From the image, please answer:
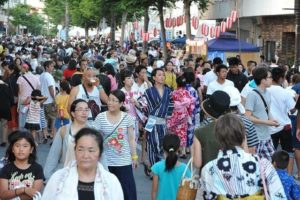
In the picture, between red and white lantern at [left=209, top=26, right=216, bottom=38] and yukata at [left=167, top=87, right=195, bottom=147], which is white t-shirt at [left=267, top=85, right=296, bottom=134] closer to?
yukata at [left=167, top=87, right=195, bottom=147]

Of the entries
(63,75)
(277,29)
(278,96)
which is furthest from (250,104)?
(277,29)

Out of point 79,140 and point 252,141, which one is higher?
point 79,140

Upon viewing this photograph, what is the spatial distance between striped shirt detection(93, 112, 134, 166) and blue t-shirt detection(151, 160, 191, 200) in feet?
2.55

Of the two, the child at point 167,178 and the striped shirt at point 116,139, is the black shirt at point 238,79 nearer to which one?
the striped shirt at point 116,139

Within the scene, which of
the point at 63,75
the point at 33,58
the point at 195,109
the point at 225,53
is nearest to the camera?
the point at 195,109

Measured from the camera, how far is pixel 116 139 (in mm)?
7230

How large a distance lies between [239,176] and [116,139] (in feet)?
9.56

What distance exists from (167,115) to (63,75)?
601 cm

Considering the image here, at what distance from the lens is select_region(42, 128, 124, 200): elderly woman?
4133 millimetres

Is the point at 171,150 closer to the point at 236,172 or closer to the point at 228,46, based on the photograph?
the point at 236,172

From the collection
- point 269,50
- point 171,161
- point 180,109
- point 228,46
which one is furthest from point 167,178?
point 269,50

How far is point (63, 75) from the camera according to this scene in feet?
50.3

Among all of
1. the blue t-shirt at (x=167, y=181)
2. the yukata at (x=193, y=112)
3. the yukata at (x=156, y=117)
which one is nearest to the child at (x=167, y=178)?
the blue t-shirt at (x=167, y=181)

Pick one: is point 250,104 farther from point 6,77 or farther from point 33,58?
point 33,58
